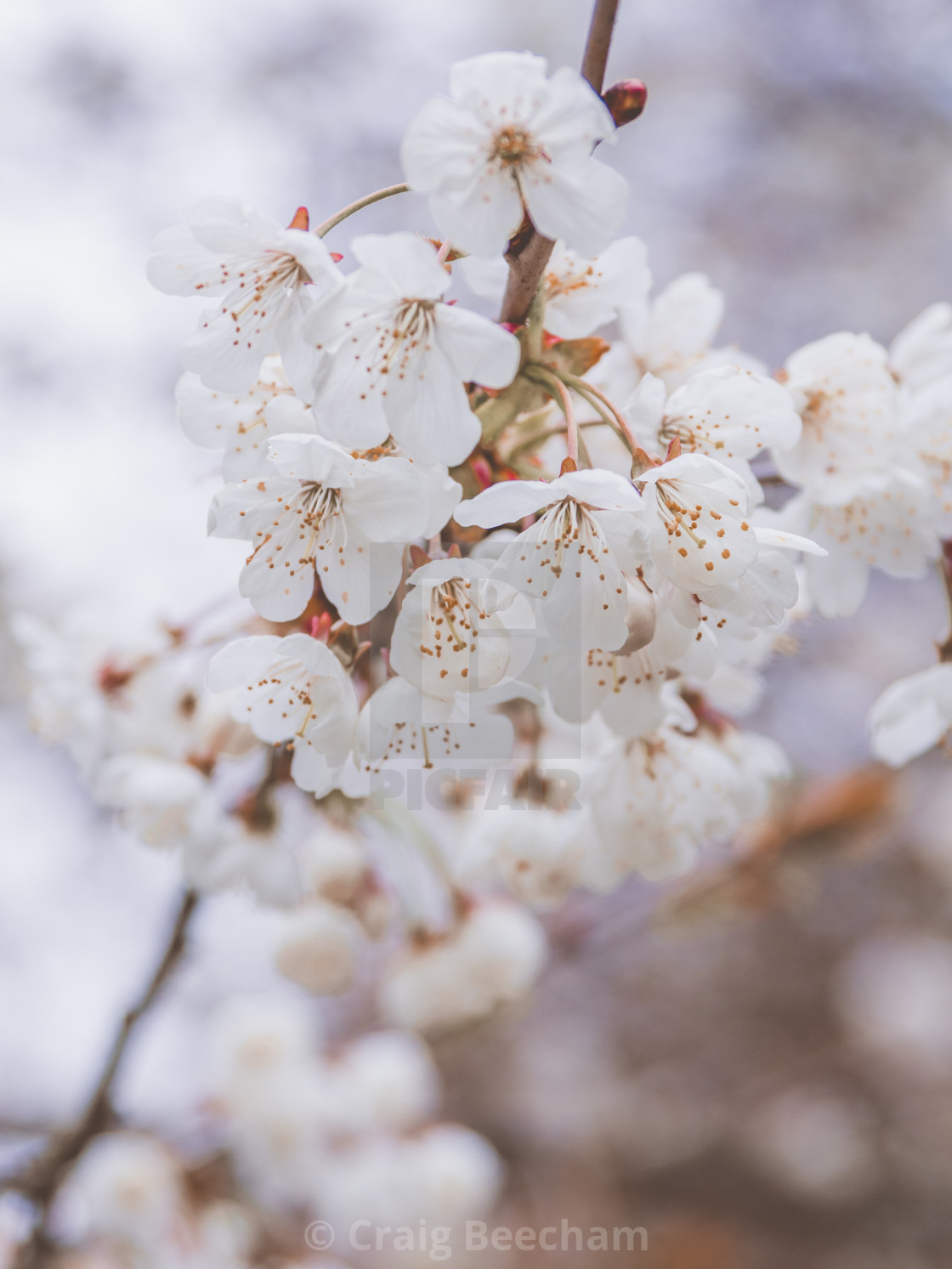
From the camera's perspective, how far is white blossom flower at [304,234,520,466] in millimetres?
531

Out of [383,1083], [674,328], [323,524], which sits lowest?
[383,1083]

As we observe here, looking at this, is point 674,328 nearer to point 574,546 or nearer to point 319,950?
point 574,546

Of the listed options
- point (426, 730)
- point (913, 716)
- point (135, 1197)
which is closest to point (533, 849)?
point (426, 730)

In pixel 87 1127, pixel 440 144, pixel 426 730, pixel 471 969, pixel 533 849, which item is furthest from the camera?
pixel 471 969

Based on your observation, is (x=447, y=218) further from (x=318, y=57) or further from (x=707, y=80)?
(x=707, y=80)

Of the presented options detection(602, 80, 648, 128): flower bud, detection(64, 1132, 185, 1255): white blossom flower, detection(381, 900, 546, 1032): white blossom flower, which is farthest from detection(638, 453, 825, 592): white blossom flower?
detection(64, 1132, 185, 1255): white blossom flower

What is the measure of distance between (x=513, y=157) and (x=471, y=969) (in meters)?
1.17

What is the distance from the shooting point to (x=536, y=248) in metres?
0.59

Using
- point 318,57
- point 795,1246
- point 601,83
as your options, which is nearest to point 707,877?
point 601,83

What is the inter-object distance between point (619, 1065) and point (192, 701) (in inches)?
173

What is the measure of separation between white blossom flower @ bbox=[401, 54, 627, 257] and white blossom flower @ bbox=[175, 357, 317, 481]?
0.70 feet

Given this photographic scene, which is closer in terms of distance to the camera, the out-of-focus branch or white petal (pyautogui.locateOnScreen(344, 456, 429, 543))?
white petal (pyautogui.locateOnScreen(344, 456, 429, 543))

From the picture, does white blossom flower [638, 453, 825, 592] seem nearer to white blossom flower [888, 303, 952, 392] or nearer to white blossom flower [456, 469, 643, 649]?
white blossom flower [456, 469, 643, 649]

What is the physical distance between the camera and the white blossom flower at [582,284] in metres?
0.70
